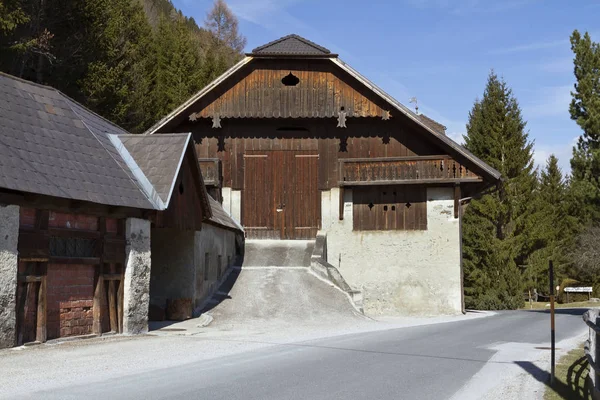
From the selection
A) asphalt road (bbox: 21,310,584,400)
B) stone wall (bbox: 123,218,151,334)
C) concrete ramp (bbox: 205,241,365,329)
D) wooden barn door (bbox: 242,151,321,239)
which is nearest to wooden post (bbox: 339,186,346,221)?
wooden barn door (bbox: 242,151,321,239)

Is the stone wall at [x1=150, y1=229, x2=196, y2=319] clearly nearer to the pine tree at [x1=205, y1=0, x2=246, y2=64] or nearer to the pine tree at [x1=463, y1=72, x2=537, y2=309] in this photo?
the pine tree at [x1=463, y1=72, x2=537, y2=309]

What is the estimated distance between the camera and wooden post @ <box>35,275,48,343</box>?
49.9 feet

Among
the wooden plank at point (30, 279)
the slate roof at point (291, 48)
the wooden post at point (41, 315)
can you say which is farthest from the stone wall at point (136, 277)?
the slate roof at point (291, 48)

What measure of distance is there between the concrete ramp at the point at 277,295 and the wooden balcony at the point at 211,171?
3.09 metres

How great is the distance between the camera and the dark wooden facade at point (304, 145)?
30.4 meters

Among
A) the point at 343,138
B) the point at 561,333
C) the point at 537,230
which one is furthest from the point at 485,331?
the point at 537,230

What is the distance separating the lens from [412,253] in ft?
99.2

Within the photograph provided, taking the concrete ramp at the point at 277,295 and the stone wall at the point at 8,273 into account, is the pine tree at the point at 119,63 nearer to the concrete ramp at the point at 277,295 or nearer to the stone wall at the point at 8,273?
the concrete ramp at the point at 277,295

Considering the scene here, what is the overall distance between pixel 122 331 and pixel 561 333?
11.5 meters

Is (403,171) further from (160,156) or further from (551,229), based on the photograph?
(551,229)

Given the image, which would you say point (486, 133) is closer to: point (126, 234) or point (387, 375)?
point (126, 234)

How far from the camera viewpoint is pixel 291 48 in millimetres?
31469

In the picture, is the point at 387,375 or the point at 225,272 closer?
the point at 387,375

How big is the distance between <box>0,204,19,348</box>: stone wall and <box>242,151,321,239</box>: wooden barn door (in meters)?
17.5
